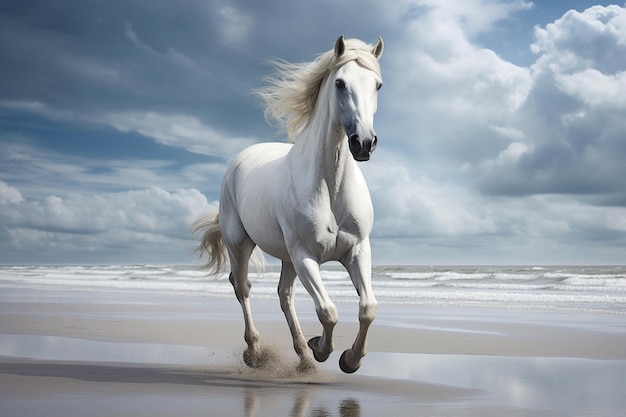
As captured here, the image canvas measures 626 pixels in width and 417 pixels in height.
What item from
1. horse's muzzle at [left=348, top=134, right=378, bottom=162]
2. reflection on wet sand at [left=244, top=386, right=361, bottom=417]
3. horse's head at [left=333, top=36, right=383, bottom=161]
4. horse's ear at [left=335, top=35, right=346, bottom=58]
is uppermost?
horse's ear at [left=335, top=35, right=346, bottom=58]

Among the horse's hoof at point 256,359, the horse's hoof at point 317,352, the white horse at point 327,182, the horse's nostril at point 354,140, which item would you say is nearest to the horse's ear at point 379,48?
the white horse at point 327,182

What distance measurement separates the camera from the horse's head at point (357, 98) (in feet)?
13.4

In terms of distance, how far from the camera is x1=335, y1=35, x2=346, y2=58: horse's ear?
4.57 m

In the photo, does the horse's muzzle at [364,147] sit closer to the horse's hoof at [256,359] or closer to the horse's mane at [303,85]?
the horse's mane at [303,85]

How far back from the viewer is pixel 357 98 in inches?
168

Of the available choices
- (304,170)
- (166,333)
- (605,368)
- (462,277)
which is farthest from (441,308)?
(462,277)

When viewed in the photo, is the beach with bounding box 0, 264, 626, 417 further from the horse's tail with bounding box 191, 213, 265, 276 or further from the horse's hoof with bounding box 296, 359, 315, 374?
the horse's tail with bounding box 191, 213, 265, 276

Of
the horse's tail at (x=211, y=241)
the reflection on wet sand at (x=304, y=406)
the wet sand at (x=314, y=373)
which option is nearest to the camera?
the reflection on wet sand at (x=304, y=406)

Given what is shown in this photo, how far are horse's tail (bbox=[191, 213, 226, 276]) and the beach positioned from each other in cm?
87

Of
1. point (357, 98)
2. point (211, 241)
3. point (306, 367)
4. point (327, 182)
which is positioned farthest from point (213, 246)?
point (357, 98)

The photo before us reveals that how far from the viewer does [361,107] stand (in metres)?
4.23

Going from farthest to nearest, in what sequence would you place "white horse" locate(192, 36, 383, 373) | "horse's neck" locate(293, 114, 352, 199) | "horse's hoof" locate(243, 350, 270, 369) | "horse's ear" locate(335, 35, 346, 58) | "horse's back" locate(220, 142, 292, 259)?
"horse's hoof" locate(243, 350, 270, 369), "horse's back" locate(220, 142, 292, 259), "horse's neck" locate(293, 114, 352, 199), "horse's ear" locate(335, 35, 346, 58), "white horse" locate(192, 36, 383, 373)

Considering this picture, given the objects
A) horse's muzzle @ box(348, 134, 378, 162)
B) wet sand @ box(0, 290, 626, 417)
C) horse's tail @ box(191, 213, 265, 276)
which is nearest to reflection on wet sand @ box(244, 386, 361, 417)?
wet sand @ box(0, 290, 626, 417)

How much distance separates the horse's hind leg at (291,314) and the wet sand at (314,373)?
15cm
